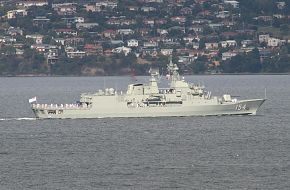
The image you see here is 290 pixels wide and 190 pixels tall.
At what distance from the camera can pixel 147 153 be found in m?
120

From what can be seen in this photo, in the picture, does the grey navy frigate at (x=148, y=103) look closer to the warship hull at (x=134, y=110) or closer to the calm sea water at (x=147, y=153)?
the warship hull at (x=134, y=110)

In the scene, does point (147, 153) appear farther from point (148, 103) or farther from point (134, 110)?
point (148, 103)

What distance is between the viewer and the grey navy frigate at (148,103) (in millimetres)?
151250

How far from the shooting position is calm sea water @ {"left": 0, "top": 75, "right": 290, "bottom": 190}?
10369 centimetres

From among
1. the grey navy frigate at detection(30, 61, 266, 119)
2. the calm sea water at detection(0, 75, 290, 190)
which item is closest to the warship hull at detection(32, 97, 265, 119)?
the grey navy frigate at detection(30, 61, 266, 119)

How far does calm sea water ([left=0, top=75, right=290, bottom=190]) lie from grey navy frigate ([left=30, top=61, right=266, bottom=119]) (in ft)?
3.30

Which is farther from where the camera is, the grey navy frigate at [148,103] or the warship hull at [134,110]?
the warship hull at [134,110]

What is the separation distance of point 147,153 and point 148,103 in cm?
3287

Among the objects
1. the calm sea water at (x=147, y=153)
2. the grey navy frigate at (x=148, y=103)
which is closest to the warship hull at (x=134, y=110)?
the grey navy frigate at (x=148, y=103)

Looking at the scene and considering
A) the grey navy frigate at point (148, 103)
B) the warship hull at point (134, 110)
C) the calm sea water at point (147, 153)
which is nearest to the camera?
the calm sea water at point (147, 153)

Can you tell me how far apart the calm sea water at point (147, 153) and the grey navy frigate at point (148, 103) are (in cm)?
101

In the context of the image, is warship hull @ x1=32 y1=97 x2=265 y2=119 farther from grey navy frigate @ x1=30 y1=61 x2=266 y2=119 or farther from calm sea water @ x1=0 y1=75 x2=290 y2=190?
calm sea water @ x1=0 y1=75 x2=290 y2=190

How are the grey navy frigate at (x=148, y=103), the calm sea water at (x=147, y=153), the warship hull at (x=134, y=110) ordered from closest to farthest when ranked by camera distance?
the calm sea water at (x=147, y=153), the grey navy frigate at (x=148, y=103), the warship hull at (x=134, y=110)

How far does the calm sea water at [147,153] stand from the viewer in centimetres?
10369
